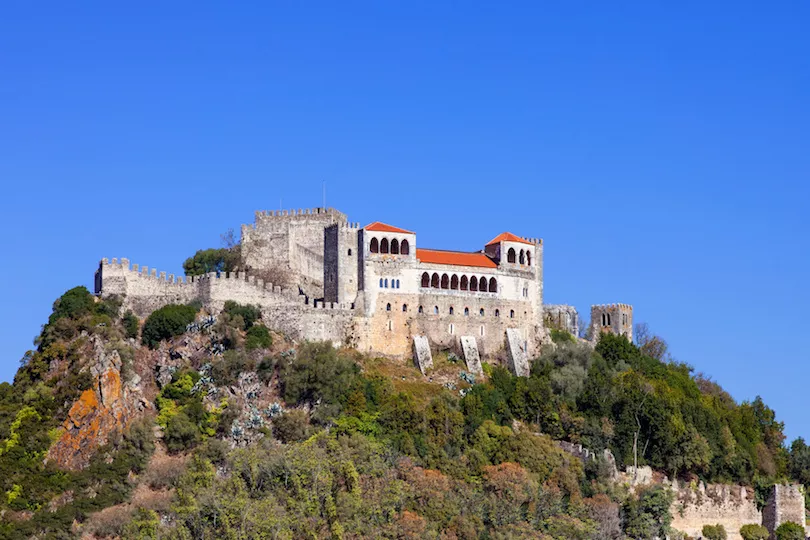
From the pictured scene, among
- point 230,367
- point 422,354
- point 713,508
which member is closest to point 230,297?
point 230,367

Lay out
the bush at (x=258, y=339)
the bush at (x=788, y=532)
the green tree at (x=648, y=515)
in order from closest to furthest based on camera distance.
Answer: the green tree at (x=648, y=515), the bush at (x=258, y=339), the bush at (x=788, y=532)

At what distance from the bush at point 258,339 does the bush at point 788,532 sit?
95.5ft

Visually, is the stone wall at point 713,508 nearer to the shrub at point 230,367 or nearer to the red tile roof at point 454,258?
the red tile roof at point 454,258

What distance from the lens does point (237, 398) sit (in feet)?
275

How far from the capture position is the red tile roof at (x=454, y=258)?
9081 centimetres

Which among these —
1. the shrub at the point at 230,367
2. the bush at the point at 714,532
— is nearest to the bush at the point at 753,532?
the bush at the point at 714,532

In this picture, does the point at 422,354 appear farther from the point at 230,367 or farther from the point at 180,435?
the point at 180,435

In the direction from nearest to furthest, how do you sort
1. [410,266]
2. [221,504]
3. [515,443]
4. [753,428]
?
1. [221,504]
2. [515,443]
3. [410,266]
4. [753,428]

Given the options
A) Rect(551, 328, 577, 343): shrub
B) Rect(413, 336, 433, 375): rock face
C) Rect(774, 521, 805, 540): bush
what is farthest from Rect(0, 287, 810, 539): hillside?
Rect(774, 521, 805, 540): bush

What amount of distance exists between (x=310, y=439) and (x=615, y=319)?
3112 centimetres

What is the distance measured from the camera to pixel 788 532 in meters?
89.4

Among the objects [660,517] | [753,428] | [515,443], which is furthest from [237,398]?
[753,428]

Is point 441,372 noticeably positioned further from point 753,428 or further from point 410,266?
point 753,428

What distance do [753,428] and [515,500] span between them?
2221 cm
